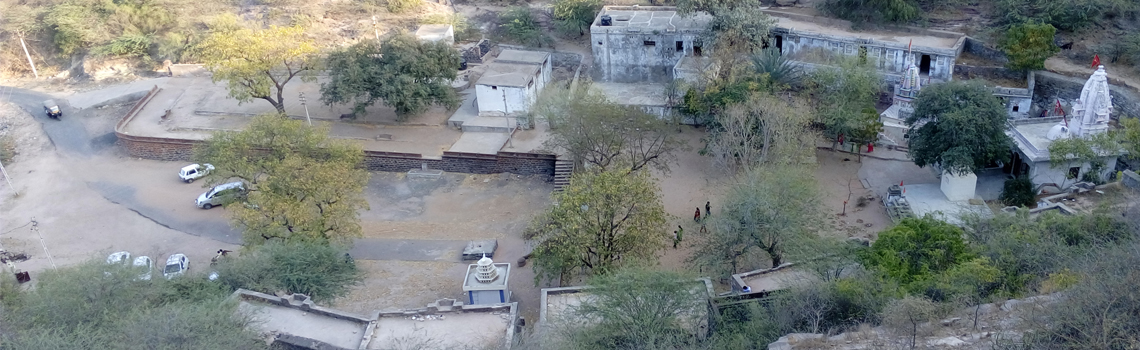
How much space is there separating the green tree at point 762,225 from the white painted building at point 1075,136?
8.49 metres

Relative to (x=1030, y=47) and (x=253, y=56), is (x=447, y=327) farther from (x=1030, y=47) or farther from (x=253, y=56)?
(x=1030, y=47)

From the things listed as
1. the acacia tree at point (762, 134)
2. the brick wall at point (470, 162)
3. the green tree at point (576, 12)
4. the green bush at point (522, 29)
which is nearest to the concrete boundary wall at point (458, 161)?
the brick wall at point (470, 162)

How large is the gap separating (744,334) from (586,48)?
2686cm

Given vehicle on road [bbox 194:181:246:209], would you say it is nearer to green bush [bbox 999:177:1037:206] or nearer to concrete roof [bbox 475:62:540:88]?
concrete roof [bbox 475:62:540:88]

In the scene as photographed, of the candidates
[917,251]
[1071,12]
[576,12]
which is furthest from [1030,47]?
[576,12]

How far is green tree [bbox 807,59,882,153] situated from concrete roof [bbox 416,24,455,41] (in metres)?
18.3

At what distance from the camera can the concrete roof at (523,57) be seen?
3972 centimetres

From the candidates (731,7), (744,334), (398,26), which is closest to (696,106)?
(731,7)

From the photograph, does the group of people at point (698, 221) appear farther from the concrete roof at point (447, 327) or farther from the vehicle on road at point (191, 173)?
the vehicle on road at point (191, 173)

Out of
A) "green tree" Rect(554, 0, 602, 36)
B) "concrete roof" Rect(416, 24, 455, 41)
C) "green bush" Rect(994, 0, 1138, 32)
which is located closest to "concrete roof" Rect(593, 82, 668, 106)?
"green tree" Rect(554, 0, 602, 36)

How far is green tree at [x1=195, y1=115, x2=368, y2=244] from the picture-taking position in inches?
1051

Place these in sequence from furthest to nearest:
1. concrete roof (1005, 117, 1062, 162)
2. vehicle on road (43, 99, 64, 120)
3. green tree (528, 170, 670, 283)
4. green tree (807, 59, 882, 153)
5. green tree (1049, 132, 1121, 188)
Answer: vehicle on road (43, 99, 64, 120) → green tree (807, 59, 882, 153) → concrete roof (1005, 117, 1062, 162) → green tree (1049, 132, 1121, 188) → green tree (528, 170, 670, 283)

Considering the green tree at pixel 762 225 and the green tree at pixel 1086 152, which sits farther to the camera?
the green tree at pixel 1086 152

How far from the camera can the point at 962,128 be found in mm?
27203
